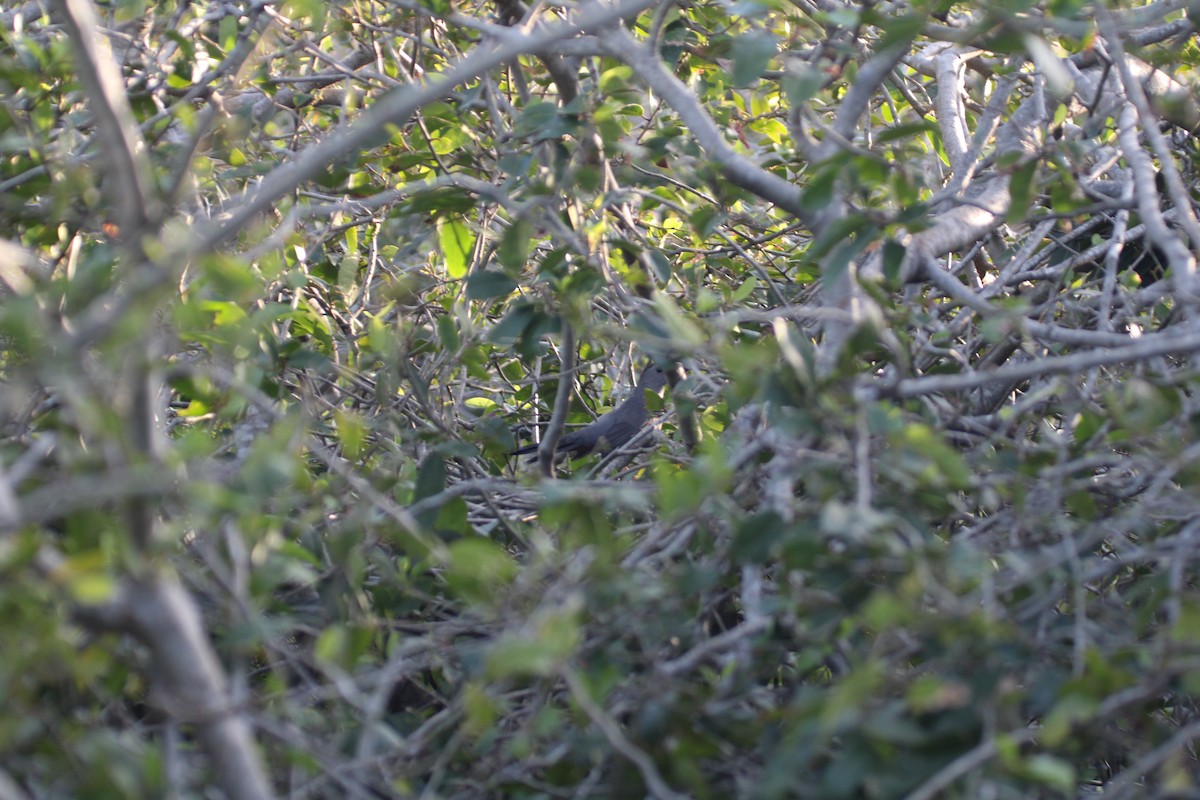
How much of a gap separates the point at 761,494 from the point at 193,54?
180 centimetres

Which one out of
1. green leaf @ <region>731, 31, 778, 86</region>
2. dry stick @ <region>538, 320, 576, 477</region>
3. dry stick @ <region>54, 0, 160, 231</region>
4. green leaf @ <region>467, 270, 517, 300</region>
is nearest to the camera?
dry stick @ <region>54, 0, 160, 231</region>

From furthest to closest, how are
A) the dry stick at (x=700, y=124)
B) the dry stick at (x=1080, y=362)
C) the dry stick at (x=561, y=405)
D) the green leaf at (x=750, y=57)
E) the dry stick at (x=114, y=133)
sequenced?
the dry stick at (x=561, y=405), the dry stick at (x=700, y=124), the green leaf at (x=750, y=57), the dry stick at (x=1080, y=362), the dry stick at (x=114, y=133)

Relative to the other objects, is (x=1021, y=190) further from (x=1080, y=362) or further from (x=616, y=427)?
(x=616, y=427)

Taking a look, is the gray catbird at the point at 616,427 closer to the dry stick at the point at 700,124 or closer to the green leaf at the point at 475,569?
the dry stick at the point at 700,124

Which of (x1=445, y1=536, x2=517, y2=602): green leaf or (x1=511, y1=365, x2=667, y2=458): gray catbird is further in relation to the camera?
(x1=511, y1=365, x2=667, y2=458): gray catbird

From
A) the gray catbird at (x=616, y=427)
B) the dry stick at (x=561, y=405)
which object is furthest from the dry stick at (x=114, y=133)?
the gray catbird at (x=616, y=427)

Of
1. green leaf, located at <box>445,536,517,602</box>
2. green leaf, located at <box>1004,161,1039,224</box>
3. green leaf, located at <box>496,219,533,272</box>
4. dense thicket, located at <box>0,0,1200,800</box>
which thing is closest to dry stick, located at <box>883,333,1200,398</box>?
dense thicket, located at <box>0,0,1200,800</box>

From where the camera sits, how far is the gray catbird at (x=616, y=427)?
356cm

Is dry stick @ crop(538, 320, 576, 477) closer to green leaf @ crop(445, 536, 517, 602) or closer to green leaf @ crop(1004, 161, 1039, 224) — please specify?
green leaf @ crop(1004, 161, 1039, 224)

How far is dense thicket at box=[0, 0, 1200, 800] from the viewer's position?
1.25 metres

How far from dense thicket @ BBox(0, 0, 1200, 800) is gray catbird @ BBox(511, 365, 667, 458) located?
433mm

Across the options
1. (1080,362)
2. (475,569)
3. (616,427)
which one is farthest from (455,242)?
(1080,362)

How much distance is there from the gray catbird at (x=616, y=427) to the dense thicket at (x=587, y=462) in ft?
1.42

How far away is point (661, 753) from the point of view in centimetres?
143
